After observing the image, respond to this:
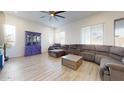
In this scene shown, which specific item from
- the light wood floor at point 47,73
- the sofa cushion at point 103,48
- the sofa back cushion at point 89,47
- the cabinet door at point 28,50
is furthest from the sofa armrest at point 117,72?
the cabinet door at point 28,50

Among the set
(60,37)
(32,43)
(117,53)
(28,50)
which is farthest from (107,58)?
(60,37)

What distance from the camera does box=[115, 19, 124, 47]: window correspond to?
13.6ft

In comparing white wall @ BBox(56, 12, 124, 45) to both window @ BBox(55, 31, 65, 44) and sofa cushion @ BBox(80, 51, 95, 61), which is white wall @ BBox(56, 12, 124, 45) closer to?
window @ BBox(55, 31, 65, 44)

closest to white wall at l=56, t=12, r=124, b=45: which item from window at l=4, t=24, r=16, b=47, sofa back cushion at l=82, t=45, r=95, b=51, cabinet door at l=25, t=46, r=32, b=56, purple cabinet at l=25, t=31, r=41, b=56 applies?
sofa back cushion at l=82, t=45, r=95, b=51

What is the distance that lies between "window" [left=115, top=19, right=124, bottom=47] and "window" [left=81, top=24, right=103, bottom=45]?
1.02m

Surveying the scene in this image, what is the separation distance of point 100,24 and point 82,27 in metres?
1.53

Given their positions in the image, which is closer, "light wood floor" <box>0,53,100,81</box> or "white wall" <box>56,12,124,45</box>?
"light wood floor" <box>0,53,100,81</box>

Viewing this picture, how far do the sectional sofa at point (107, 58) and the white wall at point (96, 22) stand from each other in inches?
21.4

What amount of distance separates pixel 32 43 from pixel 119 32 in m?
6.28

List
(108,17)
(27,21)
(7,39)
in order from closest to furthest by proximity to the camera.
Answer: (108,17), (7,39), (27,21)

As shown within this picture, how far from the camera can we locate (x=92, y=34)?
6.02 metres

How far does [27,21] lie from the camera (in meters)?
7.17
